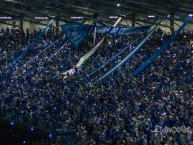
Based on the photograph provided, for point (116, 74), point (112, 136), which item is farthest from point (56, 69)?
point (112, 136)

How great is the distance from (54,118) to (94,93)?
4.01 m

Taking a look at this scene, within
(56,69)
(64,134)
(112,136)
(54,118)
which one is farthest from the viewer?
(56,69)

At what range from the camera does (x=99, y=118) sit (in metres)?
35.0

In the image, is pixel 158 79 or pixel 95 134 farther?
pixel 158 79

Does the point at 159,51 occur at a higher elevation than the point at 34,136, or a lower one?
higher

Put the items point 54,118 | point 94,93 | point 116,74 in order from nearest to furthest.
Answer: point 54,118
point 94,93
point 116,74

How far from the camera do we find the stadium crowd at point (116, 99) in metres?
31.2

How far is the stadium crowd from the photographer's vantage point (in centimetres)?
3117

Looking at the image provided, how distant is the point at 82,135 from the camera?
33.3 meters

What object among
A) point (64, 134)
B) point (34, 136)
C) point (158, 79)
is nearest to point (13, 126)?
point (34, 136)

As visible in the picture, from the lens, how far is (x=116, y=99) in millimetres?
37656

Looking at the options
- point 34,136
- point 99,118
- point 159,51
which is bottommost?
point 34,136

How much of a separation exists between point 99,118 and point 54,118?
3.96 meters

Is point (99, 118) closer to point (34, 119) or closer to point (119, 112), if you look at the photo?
point (119, 112)
